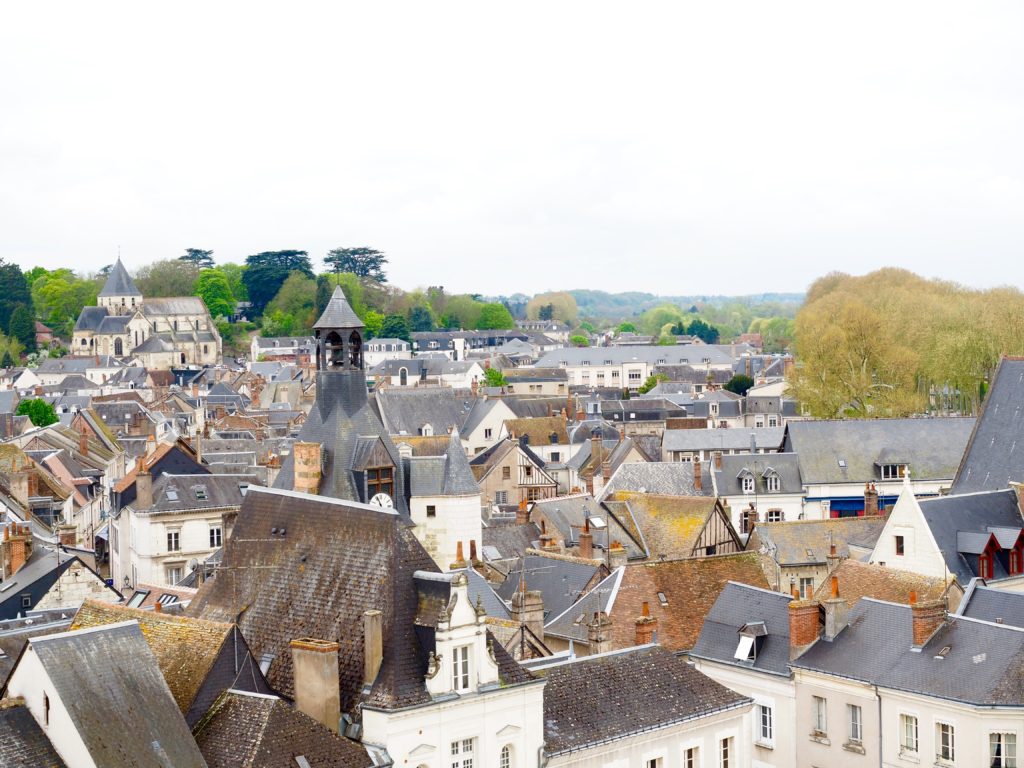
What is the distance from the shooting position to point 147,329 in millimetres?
157125

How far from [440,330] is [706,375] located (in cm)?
5592

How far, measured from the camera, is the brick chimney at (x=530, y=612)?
3228 centimetres

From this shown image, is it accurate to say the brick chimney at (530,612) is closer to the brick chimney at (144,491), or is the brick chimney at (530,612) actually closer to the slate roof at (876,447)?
the brick chimney at (144,491)

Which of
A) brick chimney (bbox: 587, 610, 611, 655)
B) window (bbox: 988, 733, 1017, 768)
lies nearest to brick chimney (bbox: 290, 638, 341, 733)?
brick chimney (bbox: 587, 610, 611, 655)

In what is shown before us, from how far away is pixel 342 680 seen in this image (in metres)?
23.7

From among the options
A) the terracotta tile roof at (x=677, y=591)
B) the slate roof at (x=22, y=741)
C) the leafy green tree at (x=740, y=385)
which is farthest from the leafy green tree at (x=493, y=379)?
the slate roof at (x=22, y=741)

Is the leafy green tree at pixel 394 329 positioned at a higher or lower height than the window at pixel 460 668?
higher

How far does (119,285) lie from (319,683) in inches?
5983

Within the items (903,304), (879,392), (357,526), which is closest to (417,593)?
(357,526)

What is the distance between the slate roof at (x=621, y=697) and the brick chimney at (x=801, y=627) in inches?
105

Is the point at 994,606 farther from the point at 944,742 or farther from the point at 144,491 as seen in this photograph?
the point at 144,491

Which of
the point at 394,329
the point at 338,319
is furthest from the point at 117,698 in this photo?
the point at 394,329

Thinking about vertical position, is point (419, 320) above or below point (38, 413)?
above

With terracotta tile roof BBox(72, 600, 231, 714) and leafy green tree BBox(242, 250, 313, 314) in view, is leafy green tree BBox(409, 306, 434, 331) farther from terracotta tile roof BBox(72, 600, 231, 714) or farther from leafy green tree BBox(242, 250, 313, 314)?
terracotta tile roof BBox(72, 600, 231, 714)
